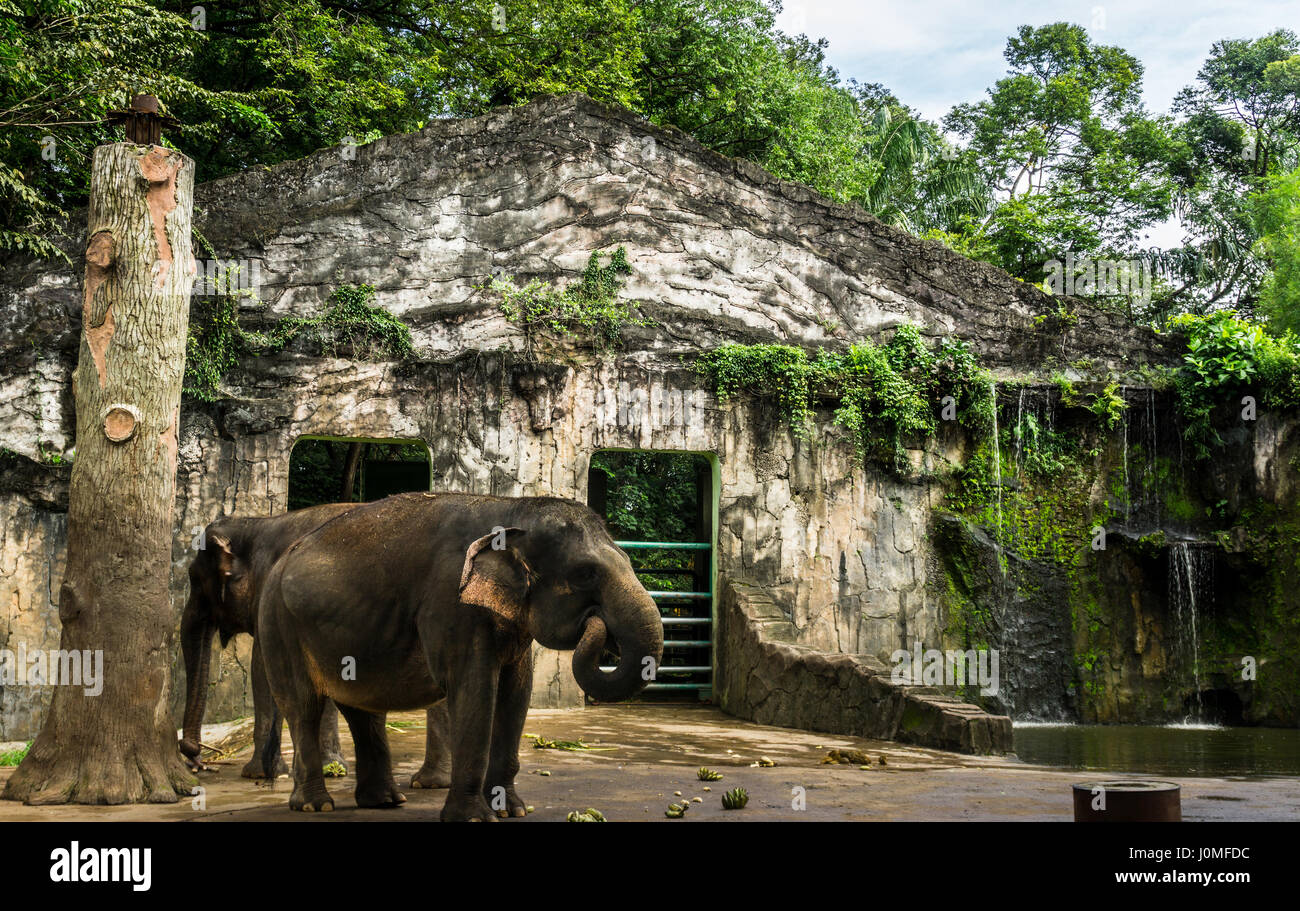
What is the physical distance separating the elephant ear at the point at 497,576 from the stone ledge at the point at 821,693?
4.57 meters

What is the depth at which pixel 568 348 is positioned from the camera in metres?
12.3

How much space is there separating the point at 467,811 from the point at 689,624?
8.51 m

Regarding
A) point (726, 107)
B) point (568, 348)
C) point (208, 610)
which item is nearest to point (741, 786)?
point (208, 610)

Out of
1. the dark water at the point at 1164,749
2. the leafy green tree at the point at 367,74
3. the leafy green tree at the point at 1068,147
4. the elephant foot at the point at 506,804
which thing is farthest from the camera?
the leafy green tree at the point at 1068,147

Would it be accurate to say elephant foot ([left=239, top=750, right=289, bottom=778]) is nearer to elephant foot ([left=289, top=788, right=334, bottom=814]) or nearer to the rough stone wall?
elephant foot ([left=289, top=788, right=334, bottom=814])

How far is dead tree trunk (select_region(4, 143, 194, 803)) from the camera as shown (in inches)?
251

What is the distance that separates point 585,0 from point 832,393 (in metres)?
10.1

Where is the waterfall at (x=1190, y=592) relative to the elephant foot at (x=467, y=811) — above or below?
above

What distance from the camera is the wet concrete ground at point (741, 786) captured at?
19.1ft

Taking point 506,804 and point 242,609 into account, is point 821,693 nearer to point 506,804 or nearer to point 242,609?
point 242,609

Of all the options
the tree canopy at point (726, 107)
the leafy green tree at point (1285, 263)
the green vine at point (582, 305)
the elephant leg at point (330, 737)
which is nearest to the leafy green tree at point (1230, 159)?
the tree canopy at point (726, 107)

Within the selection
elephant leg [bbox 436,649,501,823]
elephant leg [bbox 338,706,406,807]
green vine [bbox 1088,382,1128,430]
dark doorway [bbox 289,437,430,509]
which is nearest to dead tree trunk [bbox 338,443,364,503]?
dark doorway [bbox 289,437,430,509]

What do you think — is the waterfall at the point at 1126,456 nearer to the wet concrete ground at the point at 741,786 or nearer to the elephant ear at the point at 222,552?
the wet concrete ground at the point at 741,786
